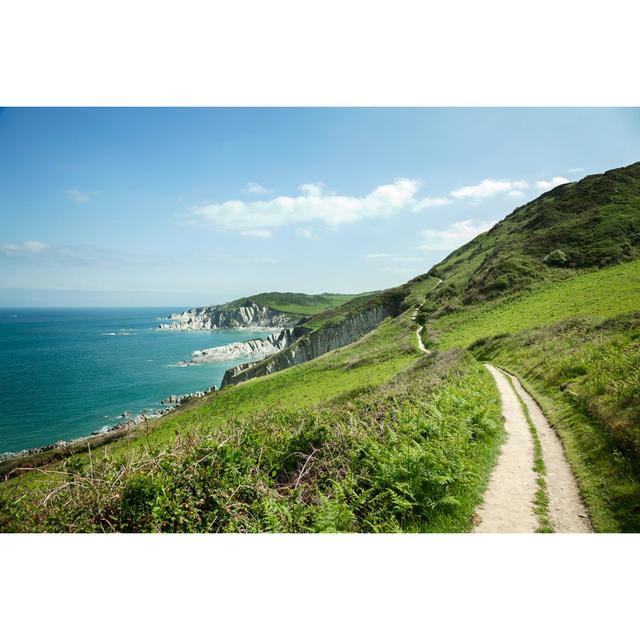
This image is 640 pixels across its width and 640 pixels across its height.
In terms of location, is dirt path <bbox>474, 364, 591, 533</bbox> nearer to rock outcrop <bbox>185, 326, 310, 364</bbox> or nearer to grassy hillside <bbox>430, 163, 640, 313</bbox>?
grassy hillside <bbox>430, 163, 640, 313</bbox>

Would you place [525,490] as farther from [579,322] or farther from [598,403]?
[579,322]

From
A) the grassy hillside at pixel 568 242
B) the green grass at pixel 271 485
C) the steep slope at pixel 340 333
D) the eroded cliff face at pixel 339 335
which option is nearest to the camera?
the green grass at pixel 271 485

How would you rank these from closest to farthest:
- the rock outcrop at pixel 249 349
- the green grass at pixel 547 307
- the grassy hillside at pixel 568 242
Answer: the green grass at pixel 547 307 < the grassy hillside at pixel 568 242 < the rock outcrop at pixel 249 349

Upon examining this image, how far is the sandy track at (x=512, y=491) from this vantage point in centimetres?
745

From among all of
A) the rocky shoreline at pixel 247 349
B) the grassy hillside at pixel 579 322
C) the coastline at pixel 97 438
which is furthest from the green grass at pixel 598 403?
the rocky shoreline at pixel 247 349

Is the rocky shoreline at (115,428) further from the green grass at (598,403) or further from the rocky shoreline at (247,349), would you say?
the rocky shoreline at (247,349)

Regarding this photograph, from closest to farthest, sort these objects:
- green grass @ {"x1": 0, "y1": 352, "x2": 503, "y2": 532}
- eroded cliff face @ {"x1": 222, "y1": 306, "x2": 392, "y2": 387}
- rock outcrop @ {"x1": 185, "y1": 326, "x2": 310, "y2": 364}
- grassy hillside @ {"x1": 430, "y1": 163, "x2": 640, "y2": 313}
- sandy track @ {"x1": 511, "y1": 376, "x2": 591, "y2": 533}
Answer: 1. green grass @ {"x1": 0, "y1": 352, "x2": 503, "y2": 532}
2. sandy track @ {"x1": 511, "y1": 376, "x2": 591, "y2": 533}
3. grassy hillside @ {"x1": 430, "y1": 163, "x2": 640, "y2": 313}
4. eroded cliff face @ {"x1": 222, "y1": 306, "x2": 392, "y2": 387}
5. rock outcrop @ {"x1": 185, "y1": 326, "x2": 310, "y2": 364}

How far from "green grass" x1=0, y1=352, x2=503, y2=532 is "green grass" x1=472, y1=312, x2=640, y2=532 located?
8.18 feet

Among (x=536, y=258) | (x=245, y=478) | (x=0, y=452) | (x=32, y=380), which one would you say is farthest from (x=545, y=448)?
(x=32, y=380)

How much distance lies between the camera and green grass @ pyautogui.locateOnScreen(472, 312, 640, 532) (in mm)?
7617

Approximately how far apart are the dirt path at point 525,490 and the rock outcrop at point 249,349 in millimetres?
123344

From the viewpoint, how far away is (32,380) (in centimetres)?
8362

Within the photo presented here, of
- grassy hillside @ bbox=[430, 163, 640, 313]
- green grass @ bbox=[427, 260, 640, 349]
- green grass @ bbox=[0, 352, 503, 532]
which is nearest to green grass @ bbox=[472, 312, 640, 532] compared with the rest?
green grass @ bbox=[0, 352, 503, 532]

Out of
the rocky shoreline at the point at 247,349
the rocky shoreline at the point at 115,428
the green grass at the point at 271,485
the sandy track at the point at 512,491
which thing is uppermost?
the green grass at the point at 271,485
